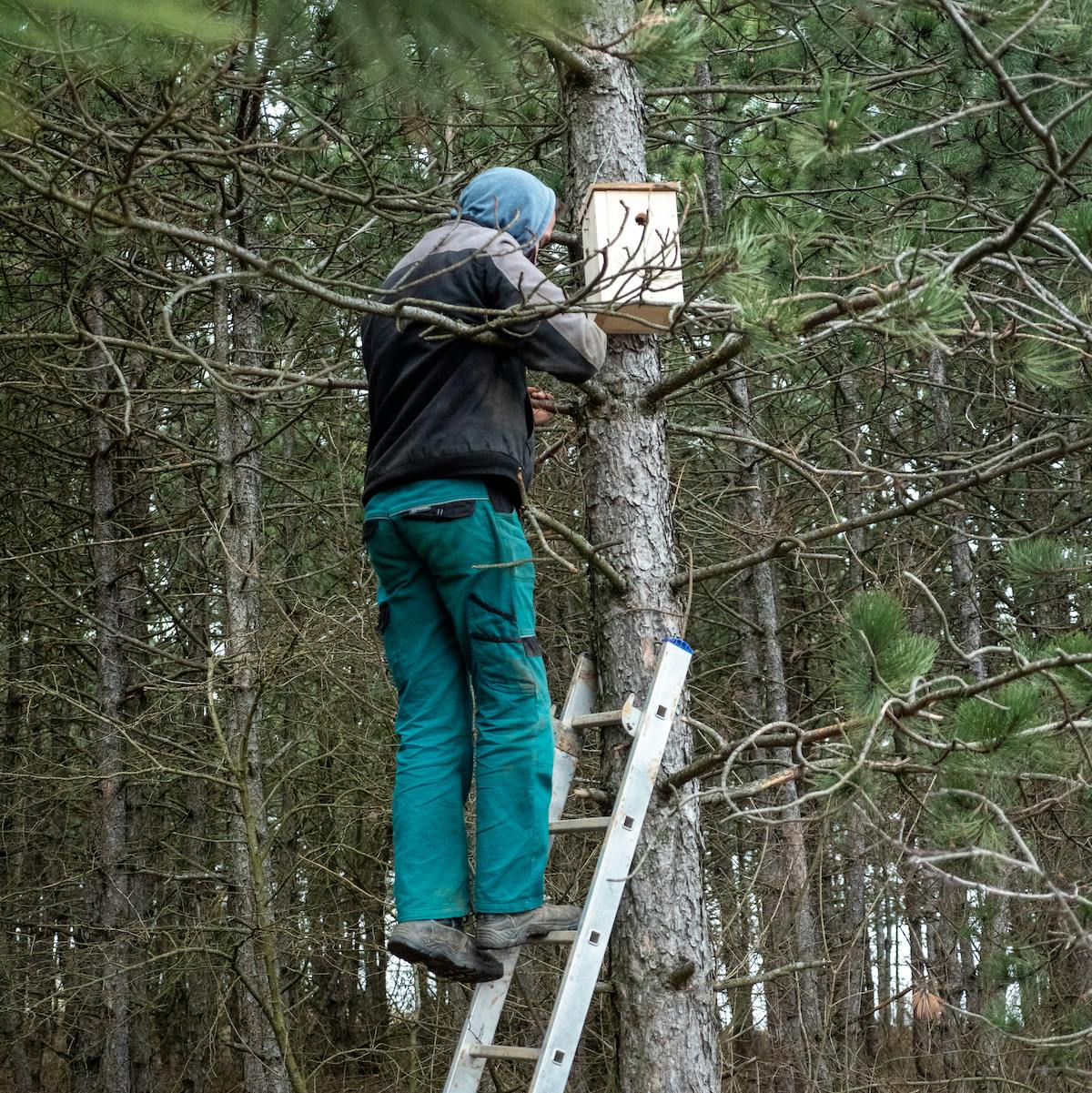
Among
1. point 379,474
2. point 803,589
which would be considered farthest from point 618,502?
point 803,589

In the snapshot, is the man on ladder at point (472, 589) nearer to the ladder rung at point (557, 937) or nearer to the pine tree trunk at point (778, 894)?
the ladder rung at point (557, 937)

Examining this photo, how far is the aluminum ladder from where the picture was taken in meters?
3.03

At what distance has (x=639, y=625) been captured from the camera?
3.47 metres

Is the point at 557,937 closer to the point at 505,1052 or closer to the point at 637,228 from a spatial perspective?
the point at 505,1052

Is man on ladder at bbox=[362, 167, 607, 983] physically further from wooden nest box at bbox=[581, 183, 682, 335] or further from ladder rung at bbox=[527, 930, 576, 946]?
wooden nest box at bbox=[581, 183, 682, 335]

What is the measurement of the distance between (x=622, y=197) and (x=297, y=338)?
4071 millimetres

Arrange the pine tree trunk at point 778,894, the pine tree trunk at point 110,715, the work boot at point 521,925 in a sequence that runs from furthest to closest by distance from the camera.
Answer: the pine tree trunk at point 110,715
the pine tree trunk at point 778,894
the work boot at point 521,925

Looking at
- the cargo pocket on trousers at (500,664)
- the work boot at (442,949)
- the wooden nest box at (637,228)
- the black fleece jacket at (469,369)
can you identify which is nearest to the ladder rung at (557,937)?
the work boot at (442,949)

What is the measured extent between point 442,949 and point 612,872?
439mm

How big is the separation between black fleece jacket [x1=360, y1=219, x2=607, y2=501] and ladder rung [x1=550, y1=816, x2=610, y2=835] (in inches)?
34.0

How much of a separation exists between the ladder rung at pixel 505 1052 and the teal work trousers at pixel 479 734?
32 centimetres

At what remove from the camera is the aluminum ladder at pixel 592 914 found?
9.94ft

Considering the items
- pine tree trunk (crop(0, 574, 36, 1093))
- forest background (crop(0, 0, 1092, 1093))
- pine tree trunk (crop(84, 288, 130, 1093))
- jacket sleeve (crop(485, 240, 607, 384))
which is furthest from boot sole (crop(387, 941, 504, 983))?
pine tree trunk (crop(0, 574, 36, 1093))

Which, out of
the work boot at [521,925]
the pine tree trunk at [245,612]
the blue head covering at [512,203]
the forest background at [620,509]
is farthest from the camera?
the pine tree trunk at [245,612]
